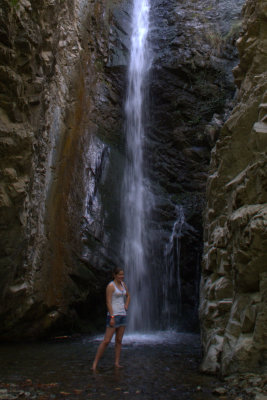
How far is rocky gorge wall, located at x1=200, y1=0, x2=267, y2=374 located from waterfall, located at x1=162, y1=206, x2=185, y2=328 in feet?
13.5

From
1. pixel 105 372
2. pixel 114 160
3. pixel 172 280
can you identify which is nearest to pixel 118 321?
pixel 105 372

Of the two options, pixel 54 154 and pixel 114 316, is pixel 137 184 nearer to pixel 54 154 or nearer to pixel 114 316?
pixel 54 154

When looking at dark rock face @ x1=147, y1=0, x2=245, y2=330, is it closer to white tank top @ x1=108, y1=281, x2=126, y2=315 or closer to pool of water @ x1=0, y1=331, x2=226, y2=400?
pool of water @ x1=0, y1=331, x2=226, y2=400

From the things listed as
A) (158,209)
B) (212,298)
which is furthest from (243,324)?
(158,209)

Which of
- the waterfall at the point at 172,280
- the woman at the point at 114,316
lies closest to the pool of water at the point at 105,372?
the woman at the point at 114,316

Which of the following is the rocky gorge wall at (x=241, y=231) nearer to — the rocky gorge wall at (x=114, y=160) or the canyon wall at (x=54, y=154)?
the rocky gorge wall at (x=114, y=160)

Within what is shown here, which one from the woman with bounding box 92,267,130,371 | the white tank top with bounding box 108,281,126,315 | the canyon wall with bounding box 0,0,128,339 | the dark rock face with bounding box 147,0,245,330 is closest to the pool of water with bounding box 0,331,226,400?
the woman with bounding box 92,267,130,371

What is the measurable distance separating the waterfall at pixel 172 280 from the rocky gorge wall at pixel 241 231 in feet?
13.5

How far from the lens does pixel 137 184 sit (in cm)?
1302

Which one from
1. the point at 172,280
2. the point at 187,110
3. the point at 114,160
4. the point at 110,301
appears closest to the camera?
the point at 110,301

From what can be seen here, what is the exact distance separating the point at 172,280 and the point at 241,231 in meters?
6.67

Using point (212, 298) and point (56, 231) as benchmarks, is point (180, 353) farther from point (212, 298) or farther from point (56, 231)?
point (56, 231)

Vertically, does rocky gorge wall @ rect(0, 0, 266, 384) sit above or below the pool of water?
above

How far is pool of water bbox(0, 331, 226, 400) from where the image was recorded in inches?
182
